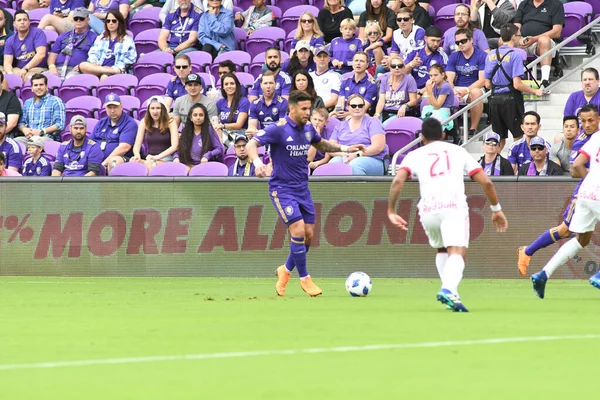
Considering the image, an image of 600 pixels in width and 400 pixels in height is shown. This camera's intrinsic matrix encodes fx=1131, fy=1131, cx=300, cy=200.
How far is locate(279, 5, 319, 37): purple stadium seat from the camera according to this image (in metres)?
21.0

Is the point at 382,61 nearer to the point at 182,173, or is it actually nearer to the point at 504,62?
the point at 504,62

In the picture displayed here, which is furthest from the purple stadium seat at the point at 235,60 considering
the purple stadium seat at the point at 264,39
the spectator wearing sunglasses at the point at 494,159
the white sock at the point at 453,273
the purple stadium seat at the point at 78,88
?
the white sock at the point at 453,273

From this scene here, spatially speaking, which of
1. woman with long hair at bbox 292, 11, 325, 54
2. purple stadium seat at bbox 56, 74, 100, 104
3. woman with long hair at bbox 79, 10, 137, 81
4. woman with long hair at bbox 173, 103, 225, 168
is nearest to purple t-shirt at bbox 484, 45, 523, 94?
woman with long hair at bbox 292, 11, 325, 54

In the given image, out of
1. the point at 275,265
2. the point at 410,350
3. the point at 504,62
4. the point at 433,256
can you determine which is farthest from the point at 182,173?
the point at 410,350

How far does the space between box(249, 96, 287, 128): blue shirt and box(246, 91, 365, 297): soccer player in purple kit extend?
554 cm

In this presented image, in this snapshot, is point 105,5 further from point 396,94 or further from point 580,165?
point 580,165

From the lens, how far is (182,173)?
1686 centimetres

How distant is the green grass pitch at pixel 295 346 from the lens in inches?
225

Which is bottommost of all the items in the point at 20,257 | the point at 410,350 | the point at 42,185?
the point at 20,257

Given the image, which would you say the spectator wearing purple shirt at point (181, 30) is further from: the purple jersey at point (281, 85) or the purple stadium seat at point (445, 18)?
the purple stadium seat at point (445, 18)

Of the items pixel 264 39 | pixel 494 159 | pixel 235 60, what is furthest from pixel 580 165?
pixel 264 39

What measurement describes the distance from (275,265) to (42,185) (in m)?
3.74

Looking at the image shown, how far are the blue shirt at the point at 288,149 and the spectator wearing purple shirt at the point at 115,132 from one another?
6105 millimetres

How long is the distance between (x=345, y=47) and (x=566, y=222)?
7551 mm
